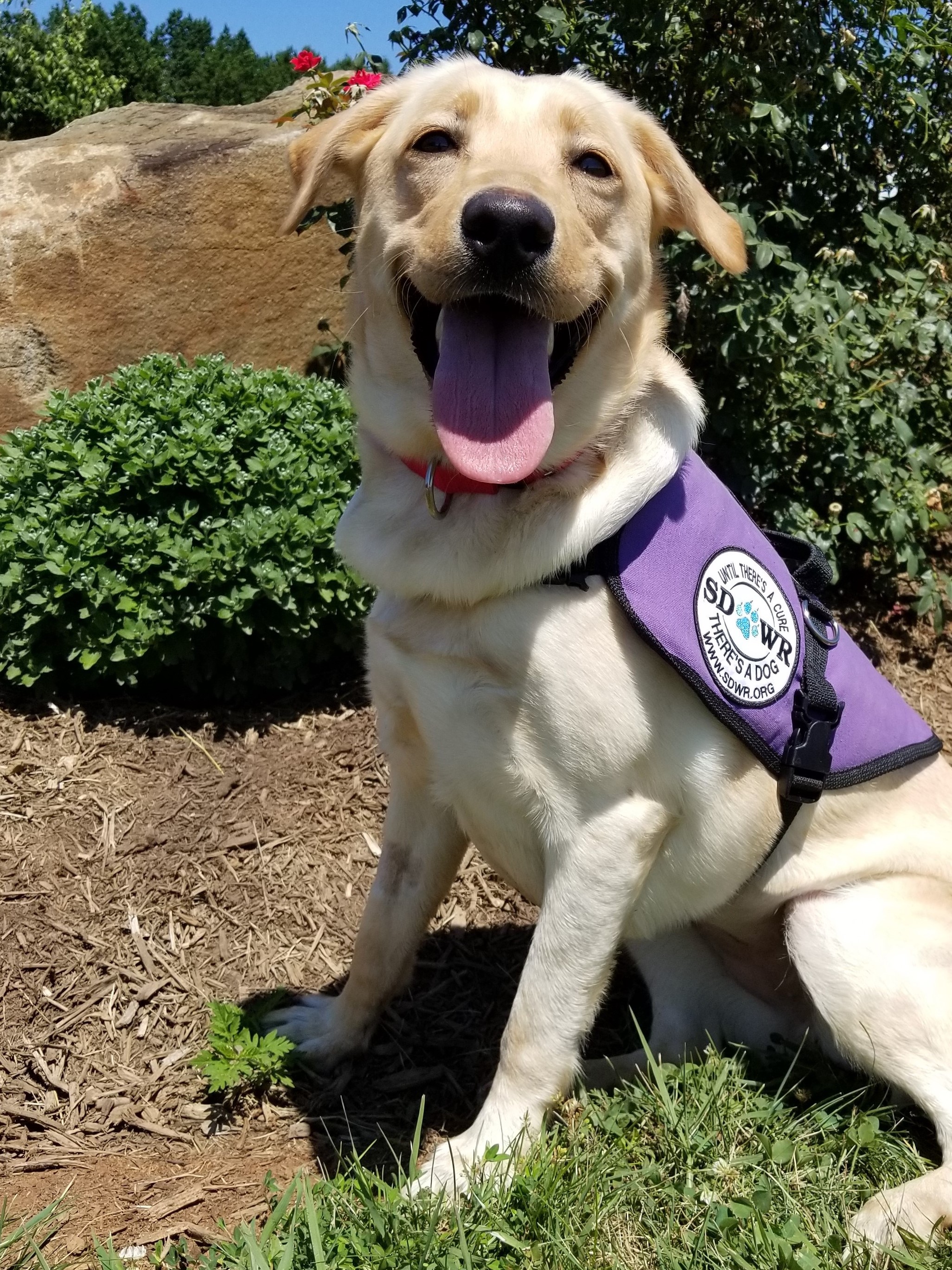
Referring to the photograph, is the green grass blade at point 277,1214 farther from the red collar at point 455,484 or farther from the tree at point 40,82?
the tree at point 40,82

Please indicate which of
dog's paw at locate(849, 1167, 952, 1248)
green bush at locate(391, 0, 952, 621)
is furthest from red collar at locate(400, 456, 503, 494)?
green bush at locate(391, 0, 952, 621)

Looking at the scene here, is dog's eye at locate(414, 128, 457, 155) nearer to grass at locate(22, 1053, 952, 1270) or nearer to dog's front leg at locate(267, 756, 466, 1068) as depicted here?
dog's front leg at locate(267, 756, 466, 1068)

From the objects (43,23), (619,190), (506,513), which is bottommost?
(43,23)

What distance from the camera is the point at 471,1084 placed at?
281 centimetres

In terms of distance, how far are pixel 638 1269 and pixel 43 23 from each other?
17.4 meters

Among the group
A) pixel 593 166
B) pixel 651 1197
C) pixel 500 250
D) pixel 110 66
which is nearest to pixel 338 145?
pixel 593 166

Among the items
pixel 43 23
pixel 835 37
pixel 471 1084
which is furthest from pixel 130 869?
pixel 43 23

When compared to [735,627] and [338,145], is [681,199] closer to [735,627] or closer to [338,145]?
[338,145]

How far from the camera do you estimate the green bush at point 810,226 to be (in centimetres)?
384

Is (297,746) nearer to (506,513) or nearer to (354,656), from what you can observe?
(354,656)

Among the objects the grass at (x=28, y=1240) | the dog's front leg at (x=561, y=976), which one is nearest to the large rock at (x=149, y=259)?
the grass at (x=28, y=1240)

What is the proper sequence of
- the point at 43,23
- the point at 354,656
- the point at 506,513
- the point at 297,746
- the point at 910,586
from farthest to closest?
1. the point at 43,23
2. the point at 910,586
3. the point at 354,656
4. the point at 297,746
5. the point at 506,513

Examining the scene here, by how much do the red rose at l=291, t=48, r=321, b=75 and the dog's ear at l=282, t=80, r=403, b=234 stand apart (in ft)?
6.45

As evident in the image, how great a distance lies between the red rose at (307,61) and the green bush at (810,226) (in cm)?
34
